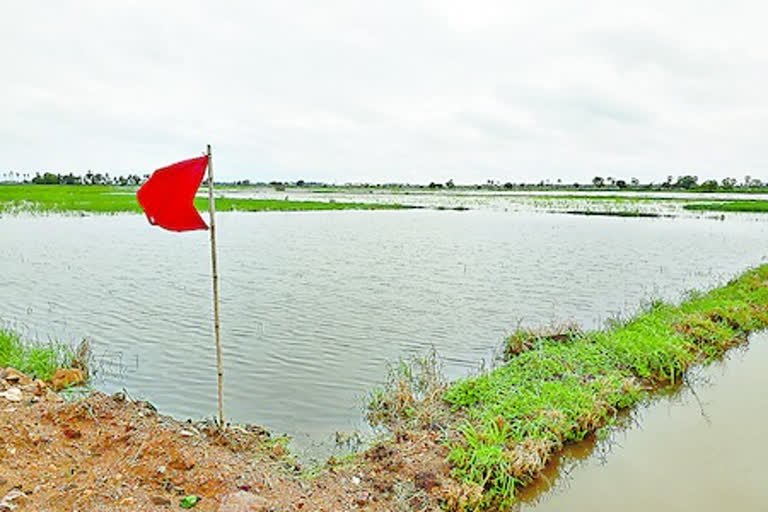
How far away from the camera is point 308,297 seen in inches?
503

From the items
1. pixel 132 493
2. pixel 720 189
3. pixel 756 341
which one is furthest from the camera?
pixel 720 189

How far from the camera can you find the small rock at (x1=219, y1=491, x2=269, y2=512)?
380cm

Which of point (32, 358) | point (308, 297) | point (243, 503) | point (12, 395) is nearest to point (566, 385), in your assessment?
point (243, 503)

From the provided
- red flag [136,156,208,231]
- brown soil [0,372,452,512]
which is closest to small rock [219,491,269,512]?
brown soil [0,372,452,512]

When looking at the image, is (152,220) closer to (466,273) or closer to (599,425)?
(599,425)

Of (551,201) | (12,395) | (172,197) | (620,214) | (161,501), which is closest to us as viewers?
(161,501)

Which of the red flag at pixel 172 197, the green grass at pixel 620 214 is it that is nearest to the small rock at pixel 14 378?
the red flag at pixel 172 197

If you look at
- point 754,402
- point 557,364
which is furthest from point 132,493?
point 754,402

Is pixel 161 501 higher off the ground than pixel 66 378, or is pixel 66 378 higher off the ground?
pixel 161 501

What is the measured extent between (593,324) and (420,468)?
7.30m

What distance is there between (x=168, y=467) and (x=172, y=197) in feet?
7.06

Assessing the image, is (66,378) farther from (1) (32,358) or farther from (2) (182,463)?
(2) (182,463)

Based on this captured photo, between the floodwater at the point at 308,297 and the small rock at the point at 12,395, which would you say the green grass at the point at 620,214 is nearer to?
the floodwater at the point at 308,297

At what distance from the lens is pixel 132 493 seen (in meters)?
3.81
